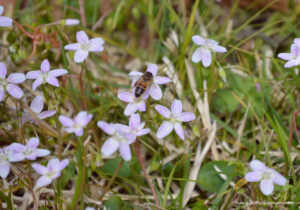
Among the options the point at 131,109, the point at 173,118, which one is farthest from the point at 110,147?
the point at 173,118

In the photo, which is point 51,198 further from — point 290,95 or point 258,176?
point 290,95

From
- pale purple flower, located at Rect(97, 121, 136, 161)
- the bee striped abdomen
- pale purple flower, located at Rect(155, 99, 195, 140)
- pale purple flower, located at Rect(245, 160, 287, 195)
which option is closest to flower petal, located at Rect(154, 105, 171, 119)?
pale purple flower, located at Rect(155, 99, 195, 140)

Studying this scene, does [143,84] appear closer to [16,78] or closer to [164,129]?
[164,129]

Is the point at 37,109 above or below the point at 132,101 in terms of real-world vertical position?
below

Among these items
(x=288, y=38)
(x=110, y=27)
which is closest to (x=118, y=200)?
(x=110, y=27)

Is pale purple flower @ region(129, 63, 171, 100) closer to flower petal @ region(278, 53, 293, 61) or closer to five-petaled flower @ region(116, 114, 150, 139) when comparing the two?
five-petaled flower @ region(116, 114, 150, 139)
